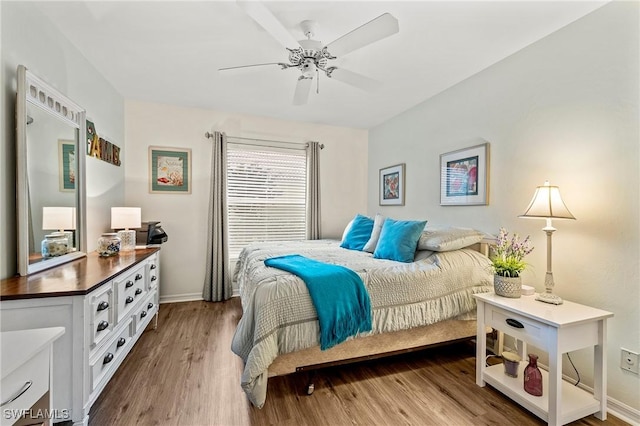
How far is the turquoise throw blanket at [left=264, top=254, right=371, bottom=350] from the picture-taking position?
1745 mm

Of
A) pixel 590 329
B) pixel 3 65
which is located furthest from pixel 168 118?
pixel 590 329

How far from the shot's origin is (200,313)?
10.7 feet

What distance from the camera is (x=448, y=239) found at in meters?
2.38

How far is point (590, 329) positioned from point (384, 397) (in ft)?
4.19

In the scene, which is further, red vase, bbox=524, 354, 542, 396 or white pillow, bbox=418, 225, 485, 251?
white pillow, bbox=418, 225, 485, 251

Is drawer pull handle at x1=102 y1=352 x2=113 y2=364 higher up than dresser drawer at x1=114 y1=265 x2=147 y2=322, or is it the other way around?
dresser drawer at x1=114 y1=265 x2=147 y2=322

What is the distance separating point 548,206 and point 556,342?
2.73 feet

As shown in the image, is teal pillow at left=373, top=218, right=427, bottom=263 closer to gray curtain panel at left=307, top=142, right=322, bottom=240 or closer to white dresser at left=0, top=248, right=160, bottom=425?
gray curtain panel at left=307, top=142, right=322, bottom=240

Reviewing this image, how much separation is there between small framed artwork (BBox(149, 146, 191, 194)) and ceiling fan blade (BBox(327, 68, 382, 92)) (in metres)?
2.37

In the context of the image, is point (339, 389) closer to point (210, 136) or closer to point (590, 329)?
point (590, 329)

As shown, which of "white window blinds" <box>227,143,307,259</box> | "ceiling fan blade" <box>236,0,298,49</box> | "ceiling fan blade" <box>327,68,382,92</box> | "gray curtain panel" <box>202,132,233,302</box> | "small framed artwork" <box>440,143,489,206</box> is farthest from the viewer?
"white window blinds" <box>227,143,307,259</box>

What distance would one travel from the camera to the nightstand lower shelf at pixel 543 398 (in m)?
1.59

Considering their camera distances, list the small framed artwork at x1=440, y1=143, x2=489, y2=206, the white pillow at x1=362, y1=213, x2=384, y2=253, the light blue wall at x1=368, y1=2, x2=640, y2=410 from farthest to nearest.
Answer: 1. the white pillow at x1=362, y1=213, x2=384, y2=253
2. the small framed artwork at x1=440, y1=143, x2=489, y2=206
3. the light blue wall at x1=368, y1=2, x2=640, y2=410

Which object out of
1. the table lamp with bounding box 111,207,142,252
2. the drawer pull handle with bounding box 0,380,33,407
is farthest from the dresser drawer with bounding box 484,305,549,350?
the table lamp with bounding box 111,207,142,252
